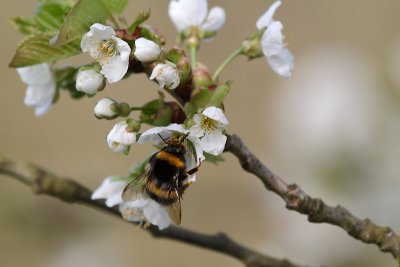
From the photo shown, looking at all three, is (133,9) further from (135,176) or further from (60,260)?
(135,176)

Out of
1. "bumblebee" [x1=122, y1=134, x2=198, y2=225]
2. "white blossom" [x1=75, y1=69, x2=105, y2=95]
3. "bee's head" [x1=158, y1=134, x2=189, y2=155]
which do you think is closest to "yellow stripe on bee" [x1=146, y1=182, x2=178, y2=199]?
"bumblebee" [x1=122, y1=134, x2=198, y2=225]

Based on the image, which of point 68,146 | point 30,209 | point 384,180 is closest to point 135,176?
point 30,209

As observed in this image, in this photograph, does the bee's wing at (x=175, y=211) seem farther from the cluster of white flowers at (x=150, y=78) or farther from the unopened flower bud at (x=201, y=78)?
the unopened flower bud at (x=201, y=78)

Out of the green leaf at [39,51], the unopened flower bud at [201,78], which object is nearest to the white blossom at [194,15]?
the unopened flower bud at [201,78]

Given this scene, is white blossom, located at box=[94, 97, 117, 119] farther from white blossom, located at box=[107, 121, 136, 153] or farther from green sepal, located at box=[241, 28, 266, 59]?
green sepal, located at box=[241, 28, 266, 59]

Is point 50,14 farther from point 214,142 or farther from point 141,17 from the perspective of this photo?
point 214,142

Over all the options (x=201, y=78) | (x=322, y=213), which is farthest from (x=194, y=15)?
(x=322, y=213)
